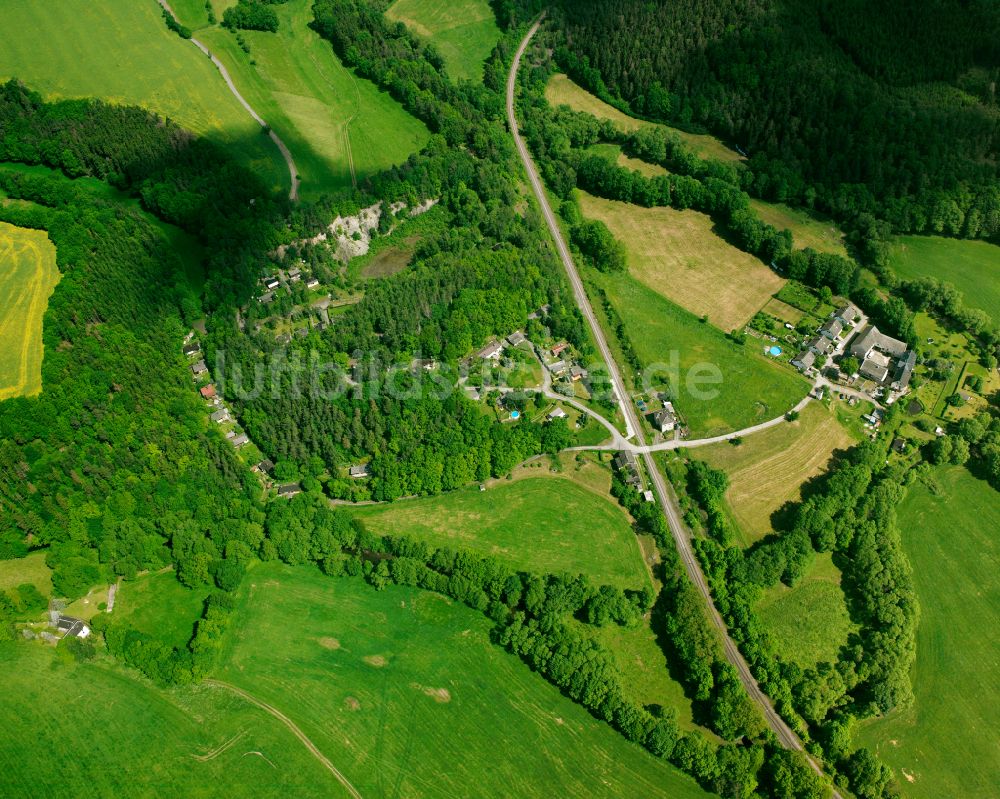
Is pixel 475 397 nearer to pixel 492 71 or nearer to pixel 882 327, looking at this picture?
pixel 882 327

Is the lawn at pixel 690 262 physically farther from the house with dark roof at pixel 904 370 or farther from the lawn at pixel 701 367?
the house with dark roof at pixel 904 370

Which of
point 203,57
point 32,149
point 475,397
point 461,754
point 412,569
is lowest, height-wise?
point 461,754

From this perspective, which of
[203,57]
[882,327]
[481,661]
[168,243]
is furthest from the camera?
[203,57]

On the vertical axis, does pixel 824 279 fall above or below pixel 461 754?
above

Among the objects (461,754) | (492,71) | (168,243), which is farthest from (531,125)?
(461,754)

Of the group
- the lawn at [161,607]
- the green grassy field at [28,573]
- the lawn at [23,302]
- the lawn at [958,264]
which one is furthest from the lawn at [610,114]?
the green grassy field at [28,573]

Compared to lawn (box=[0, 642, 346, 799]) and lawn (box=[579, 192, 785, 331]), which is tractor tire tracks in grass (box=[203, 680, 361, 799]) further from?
lawn (box=[579, 192, 785, 331])

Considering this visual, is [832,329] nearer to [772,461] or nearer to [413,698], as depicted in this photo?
[772,461]

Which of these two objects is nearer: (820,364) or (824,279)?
(820,364)
